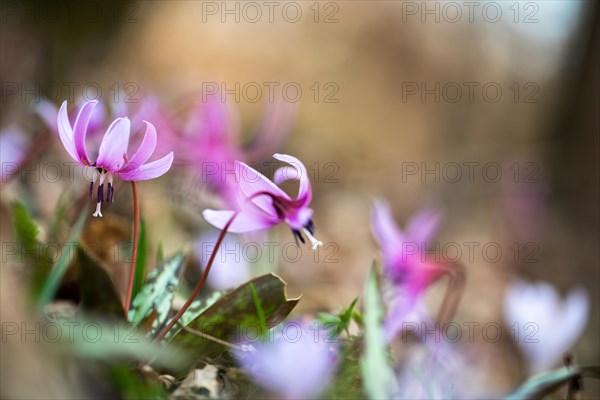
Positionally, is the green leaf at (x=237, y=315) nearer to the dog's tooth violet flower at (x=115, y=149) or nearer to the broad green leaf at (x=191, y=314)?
the broad green leaf at (x=191, y=314)

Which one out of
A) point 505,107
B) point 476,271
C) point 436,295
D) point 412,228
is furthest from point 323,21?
point 412,228

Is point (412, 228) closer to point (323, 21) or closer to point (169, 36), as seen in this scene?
point (169, 36)

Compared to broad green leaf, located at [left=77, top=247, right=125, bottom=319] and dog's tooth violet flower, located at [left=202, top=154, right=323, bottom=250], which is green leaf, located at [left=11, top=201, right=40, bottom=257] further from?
dog's tooth violet flower, located at [left=202, top=154, right=323, bottom=250]

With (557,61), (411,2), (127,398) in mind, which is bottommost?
(127,398)

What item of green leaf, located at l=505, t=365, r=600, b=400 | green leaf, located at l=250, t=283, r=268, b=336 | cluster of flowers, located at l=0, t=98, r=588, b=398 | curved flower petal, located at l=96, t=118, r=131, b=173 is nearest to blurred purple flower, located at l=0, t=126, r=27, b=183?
cluster of flowers, located at l=0, t=98, r=588, b=398

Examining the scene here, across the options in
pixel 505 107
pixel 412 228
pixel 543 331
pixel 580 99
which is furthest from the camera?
pixel 505 107

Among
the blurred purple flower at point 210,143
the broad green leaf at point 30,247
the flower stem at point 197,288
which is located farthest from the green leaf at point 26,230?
the blurred purple flower at point 210,143
